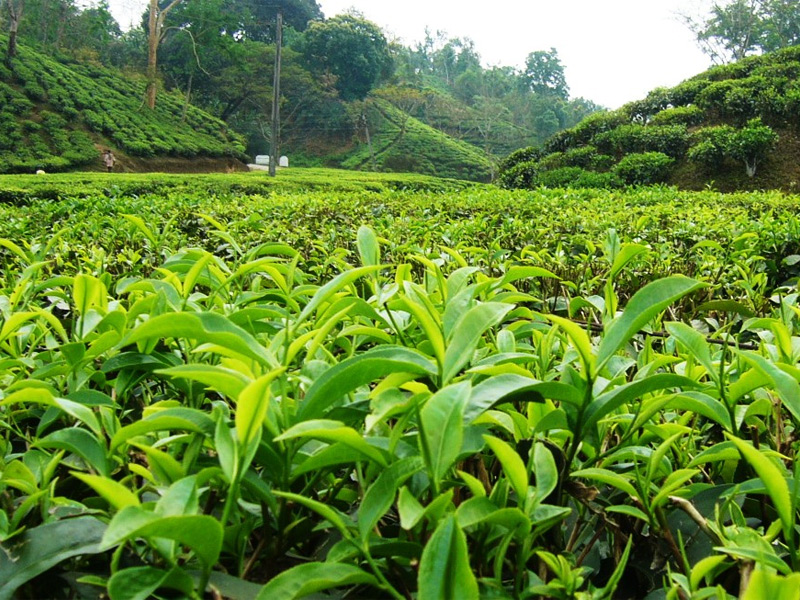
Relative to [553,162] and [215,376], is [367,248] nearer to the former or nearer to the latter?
[215,376]

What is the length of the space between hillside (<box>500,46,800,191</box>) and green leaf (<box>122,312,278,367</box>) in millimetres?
11740

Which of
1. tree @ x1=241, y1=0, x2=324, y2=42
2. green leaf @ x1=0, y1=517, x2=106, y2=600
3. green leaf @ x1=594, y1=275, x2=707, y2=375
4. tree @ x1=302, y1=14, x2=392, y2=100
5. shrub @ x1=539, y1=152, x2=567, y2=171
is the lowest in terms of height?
green leaf @ x1=0, y1=517, x2=106, y2=600

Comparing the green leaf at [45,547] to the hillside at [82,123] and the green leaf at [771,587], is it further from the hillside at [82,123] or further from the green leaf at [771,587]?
the hillside at [82,123]

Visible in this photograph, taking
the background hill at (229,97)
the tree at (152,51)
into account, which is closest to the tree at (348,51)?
the background hill at (229,97)

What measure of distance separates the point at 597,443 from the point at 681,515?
0.10m

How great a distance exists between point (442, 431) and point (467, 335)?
Answer: 0.14m

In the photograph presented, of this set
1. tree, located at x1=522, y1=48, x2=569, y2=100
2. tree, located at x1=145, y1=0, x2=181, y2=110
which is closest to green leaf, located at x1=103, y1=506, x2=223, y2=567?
tree, located at x1=145, y1=0, x2=181, y2=110

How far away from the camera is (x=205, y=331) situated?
0.55 meters

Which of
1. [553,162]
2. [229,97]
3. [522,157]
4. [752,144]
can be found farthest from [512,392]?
[229,97]

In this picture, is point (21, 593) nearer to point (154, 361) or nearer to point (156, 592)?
point (156, 592)

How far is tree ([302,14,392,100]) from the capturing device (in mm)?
40188

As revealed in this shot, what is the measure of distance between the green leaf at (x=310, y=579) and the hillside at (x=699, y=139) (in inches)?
467

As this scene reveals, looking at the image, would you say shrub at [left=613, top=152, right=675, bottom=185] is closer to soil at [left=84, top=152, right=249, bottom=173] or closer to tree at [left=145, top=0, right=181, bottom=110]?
soil at [left=84, top=152, right=249, bottom=173]

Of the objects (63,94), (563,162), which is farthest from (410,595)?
(63,94)
